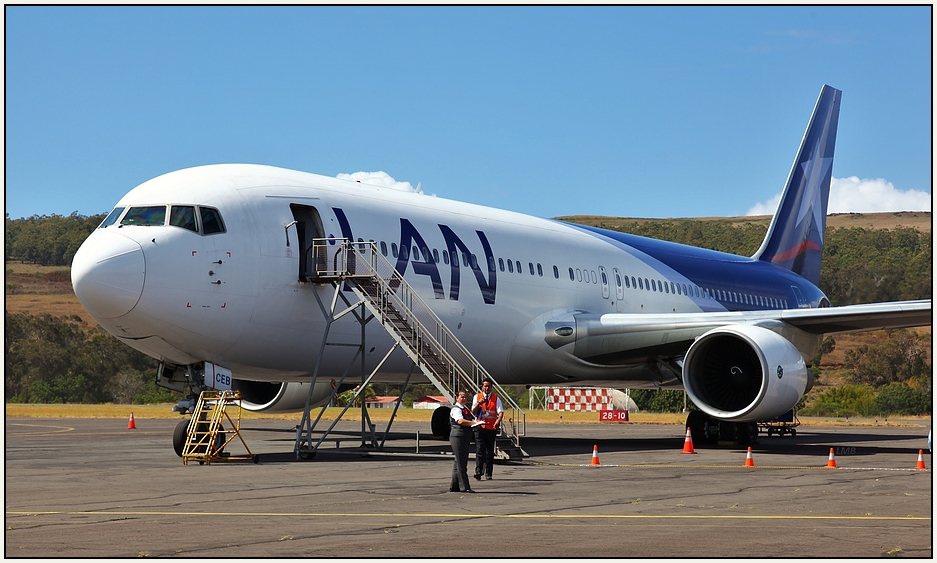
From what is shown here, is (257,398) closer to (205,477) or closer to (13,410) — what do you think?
(205,477)

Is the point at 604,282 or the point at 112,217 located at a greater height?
the point at 112,217

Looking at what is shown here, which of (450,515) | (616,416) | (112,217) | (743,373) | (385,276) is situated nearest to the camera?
(450,515)

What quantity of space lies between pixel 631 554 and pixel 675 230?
4743 inches

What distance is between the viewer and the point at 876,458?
742 inches

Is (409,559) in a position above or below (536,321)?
below

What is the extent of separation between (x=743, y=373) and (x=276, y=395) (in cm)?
905

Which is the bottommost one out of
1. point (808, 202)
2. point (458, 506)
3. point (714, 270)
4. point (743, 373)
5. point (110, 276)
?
point (458, 506)

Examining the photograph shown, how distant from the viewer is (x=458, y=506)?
10.5 meters

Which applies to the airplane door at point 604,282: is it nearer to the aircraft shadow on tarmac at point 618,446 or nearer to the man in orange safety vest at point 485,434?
the aircraft shadow on tarmac at point 618,446

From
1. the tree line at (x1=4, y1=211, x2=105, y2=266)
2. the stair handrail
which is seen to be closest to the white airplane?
the stair handrail

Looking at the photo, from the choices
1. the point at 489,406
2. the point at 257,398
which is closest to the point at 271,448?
the point at 257,398

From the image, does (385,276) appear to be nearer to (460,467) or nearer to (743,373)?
(460,467)

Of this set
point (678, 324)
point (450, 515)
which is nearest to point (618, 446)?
point (678, 324)

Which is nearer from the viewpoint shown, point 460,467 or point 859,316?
point 460,467
